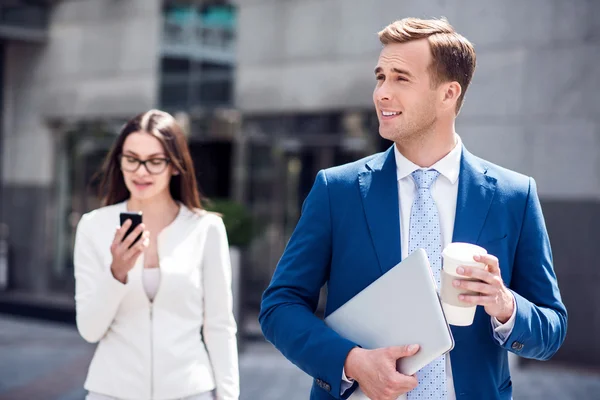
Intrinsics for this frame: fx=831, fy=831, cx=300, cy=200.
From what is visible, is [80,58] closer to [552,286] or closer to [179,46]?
[179,46]

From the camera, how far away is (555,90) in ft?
32.6

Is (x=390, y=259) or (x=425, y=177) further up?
(x=425, y=177)

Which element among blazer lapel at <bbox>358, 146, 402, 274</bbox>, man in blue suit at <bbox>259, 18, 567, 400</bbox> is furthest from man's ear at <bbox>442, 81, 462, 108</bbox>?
blazer lapel at <bbox>358, 146, 402, 274</bbox>

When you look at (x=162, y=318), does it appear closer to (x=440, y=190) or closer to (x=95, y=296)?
(x=95, y=296)

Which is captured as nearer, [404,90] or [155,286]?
[404,90]

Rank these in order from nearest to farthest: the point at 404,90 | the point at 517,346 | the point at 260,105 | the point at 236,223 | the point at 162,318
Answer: the point at 517,346, the point at 404,90, the point at 162,318, the point at 236,223, the point at 260,105

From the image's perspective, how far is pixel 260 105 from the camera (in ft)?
41.9

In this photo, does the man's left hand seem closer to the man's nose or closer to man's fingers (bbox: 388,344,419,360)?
man's fingers (bbox: 388,344,419,360)

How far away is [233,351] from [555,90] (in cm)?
744

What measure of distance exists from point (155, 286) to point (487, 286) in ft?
6.23

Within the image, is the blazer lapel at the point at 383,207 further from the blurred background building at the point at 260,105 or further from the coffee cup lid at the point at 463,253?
the blurred background building at the point at 260,105

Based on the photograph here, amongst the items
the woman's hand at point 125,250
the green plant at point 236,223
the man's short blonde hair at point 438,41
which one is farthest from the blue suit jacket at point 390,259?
the green plant at point 236,223

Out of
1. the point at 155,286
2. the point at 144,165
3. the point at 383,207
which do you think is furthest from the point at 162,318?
the point at 383,207

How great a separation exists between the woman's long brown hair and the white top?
0.43 metres
